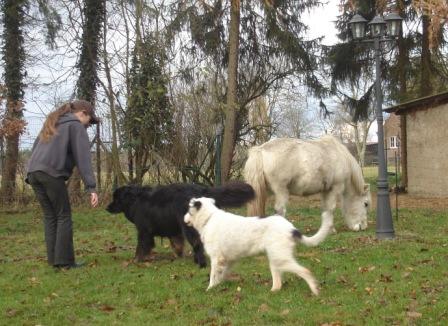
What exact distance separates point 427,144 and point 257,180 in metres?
12.0

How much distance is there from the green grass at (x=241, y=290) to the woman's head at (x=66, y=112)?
189cm

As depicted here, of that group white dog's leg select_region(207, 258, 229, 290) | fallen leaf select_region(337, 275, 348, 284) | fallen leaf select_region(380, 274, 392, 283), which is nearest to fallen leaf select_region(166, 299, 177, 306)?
white dog's leg select_region(207, 258, 229, 290)

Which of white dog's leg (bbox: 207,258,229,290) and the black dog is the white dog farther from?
the black dog

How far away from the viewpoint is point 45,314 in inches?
254

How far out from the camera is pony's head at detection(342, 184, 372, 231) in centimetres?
1182

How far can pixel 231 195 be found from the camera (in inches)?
334

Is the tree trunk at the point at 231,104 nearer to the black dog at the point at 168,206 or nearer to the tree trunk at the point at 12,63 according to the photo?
the tree trunk at the point at 12,63

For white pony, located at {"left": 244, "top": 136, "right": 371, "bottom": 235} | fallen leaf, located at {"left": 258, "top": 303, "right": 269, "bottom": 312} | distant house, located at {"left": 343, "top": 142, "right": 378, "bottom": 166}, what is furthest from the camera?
distant house, located at {"left": 343, "top": 142, "right": 378, "bottom": 166}

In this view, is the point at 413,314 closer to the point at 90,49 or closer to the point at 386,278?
the point at 386,278

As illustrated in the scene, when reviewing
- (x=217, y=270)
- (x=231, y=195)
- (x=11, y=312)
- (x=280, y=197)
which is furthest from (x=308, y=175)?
(x=11, y=312)

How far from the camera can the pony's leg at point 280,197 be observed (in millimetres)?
11008

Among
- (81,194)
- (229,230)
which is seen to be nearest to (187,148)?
(81,194)

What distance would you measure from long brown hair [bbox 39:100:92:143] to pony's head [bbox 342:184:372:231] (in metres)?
5.55

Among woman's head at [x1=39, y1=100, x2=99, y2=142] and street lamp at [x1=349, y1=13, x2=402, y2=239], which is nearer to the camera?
woman's head at [x1=39, y1=100, x2=99, y2=142]
